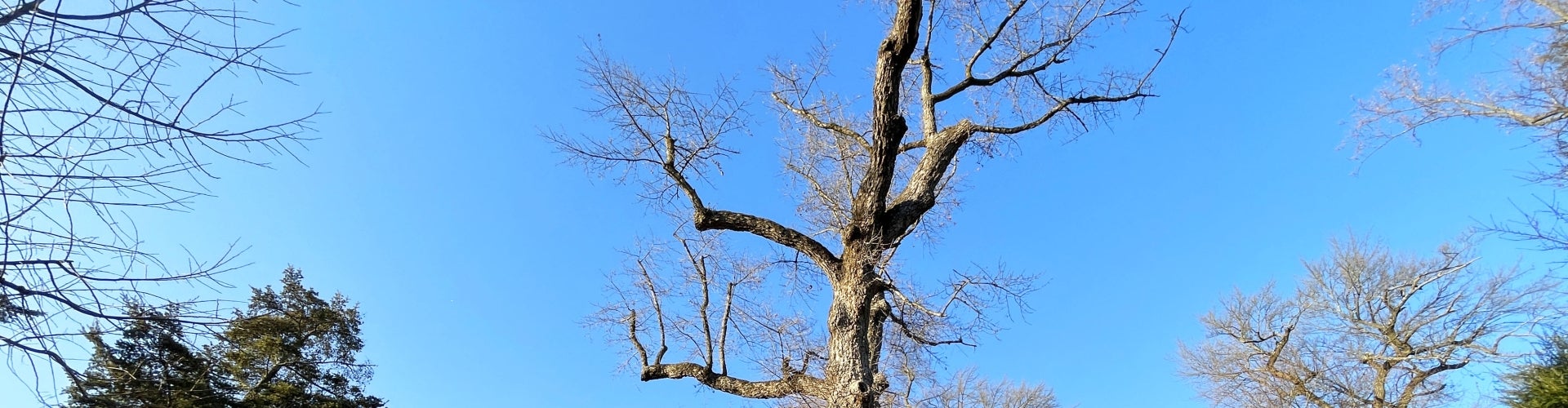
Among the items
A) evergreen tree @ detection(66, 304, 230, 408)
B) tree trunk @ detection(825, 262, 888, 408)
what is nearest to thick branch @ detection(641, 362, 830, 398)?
tree trunk @ detection(825, 262, 888, 408)

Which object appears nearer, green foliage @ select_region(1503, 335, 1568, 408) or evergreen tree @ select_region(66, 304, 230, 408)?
evergreen tree @ select_region(66, 304, 230, 408)

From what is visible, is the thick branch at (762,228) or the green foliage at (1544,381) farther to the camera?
the green foliage at (1544,381)

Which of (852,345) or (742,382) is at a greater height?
(742,382)

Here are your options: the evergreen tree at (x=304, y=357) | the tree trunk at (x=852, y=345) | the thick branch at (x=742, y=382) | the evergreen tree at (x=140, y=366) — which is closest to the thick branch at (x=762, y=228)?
the tree trunk at (x=852, y=345)

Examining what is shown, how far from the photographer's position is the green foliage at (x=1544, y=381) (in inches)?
432

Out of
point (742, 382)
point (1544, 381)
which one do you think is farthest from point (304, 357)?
point (1544, 381)

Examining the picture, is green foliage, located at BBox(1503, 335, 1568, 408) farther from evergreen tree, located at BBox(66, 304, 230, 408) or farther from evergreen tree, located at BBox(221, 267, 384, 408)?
evergreen tree, located at BBox(221, 267, 384, 408)

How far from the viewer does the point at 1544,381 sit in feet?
36.9

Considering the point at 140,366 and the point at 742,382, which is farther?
the point at 742,382

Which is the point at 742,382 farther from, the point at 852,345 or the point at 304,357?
the point at 304,357

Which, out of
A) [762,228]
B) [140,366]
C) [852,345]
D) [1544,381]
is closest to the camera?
[140,366]

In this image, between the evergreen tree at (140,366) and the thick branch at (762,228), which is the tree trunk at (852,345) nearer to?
the thick branch at (762,228)

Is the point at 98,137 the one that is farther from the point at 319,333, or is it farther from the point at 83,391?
the point at 319,333

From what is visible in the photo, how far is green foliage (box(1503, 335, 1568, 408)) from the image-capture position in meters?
11.0
